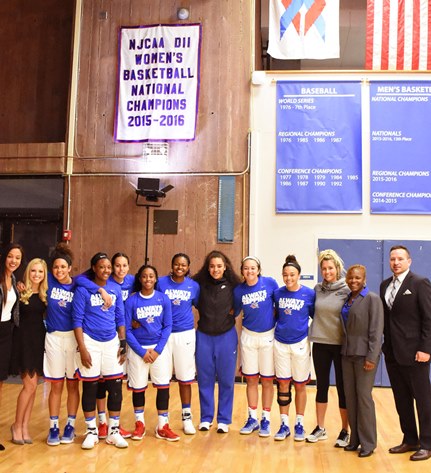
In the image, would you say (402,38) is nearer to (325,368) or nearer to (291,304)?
(291,304)

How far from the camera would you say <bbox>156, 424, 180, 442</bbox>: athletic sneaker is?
421 cm

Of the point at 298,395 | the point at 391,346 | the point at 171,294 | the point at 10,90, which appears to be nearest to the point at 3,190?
the point at 10,90

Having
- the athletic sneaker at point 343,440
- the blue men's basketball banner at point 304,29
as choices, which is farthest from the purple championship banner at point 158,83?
the athletic sneaker at point 343,440

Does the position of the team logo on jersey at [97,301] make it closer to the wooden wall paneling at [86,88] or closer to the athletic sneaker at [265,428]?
the athletic sneaker at [265,428]

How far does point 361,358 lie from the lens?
3.94 m

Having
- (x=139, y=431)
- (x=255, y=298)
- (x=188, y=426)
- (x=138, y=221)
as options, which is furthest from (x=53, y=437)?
(x=138, y=221)

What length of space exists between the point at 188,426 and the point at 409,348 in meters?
1.89

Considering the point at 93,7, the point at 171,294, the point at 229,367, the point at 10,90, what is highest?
the point at 93,7

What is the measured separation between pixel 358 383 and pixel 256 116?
168 inches

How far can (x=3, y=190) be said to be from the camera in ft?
25.7

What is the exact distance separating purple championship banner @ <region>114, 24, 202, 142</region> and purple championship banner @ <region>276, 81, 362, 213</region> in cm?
129

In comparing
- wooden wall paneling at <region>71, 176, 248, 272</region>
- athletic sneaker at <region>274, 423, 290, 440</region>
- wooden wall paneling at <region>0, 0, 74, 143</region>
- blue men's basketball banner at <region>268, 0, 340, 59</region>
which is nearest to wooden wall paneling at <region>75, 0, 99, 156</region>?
wooden wall paneling at <region>71, 176, 248, 272</region>

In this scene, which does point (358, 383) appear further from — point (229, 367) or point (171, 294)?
point (171, 294)

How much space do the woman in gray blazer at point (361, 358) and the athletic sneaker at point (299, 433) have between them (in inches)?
15.2
